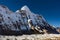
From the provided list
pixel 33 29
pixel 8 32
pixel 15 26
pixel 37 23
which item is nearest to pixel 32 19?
pixel 37 23

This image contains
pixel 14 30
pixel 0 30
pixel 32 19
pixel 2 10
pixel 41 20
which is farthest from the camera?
pixel 41 20

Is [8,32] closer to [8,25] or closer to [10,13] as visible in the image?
[8,25]

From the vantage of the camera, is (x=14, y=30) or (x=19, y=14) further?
(x=19, y=14)

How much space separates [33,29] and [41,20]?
15.0 m

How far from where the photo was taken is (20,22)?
71.4m

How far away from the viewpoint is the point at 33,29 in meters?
70.4

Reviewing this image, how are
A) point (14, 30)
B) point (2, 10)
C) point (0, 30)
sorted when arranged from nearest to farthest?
point (0, 30), point (14, 30), point (2, 10)

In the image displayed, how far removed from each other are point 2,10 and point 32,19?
16.1 metres

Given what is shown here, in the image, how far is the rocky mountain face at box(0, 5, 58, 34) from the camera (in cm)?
6094

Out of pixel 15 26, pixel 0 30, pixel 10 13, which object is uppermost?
pixel 10 13

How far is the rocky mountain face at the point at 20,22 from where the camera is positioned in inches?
2399

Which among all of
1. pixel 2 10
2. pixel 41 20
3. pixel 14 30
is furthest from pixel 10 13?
pixel 41 20

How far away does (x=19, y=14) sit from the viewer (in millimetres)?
73875

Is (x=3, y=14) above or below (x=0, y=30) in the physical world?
above
